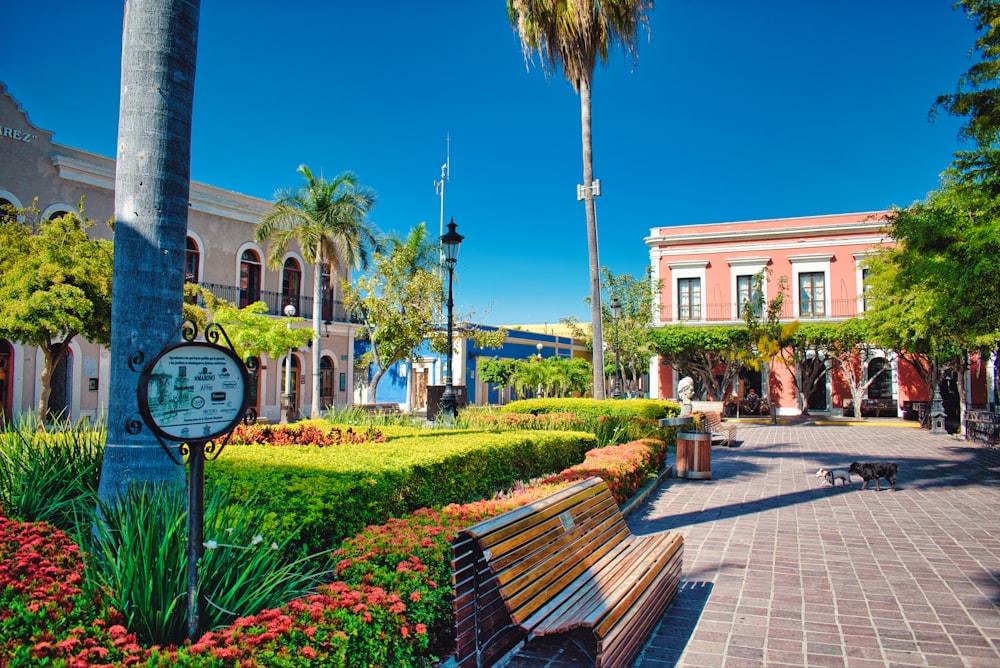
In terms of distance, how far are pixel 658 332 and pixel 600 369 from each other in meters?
15.6

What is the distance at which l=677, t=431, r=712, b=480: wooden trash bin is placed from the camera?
399 inches

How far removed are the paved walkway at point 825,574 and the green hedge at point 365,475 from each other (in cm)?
148

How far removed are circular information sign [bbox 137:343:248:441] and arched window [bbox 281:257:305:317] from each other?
2271 centimetres

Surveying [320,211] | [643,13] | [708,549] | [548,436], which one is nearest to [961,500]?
[708,549]

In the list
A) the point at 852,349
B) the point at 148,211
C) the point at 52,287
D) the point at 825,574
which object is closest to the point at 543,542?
the point at 148,211

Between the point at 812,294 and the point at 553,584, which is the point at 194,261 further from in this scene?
the point at 812,294

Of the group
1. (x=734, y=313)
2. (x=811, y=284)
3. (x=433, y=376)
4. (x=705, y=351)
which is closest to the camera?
(x=705, y=351)

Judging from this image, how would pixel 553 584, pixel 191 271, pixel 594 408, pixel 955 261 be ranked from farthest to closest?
pixel 191 271
pixel 594 408
pixel 955 261
pixel 553 584

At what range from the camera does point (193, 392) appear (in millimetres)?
2578

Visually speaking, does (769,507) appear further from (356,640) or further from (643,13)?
(643,13)

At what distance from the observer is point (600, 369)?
635 inches

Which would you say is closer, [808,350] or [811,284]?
Result: [808,350]

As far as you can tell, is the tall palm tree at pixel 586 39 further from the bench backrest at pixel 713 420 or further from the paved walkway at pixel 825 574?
the paved walkway at pixel 825 574

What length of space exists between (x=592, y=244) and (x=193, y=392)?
47.7ft
